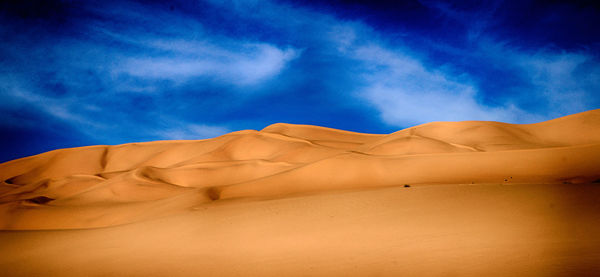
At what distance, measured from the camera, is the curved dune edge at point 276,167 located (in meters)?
15.8

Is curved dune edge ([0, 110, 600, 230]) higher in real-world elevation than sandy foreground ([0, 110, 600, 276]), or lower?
higher

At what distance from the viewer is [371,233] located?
7898mm

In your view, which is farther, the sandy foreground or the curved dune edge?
the curved dune edge

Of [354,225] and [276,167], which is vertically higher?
[276,167]

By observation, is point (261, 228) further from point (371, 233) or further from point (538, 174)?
point (538, 174)

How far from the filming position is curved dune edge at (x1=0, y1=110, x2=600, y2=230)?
15.8 metres

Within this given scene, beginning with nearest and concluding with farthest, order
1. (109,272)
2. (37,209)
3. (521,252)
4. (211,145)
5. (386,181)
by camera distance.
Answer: (521,252)
(109,272)
(386,181)
(37,209)
(211,145)

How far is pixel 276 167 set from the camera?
89.4ft

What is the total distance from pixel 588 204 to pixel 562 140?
3131 cm

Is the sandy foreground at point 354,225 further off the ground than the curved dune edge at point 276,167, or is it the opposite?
the curved dune edge at point 276,167

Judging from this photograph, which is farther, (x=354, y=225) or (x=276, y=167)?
(x=276, y=167)

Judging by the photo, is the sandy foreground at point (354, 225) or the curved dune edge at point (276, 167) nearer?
the sandy foreground at point (354, 225)

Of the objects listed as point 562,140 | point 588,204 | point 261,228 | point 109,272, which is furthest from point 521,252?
point 562,140

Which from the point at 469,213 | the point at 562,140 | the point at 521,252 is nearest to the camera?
the point at 521,252
